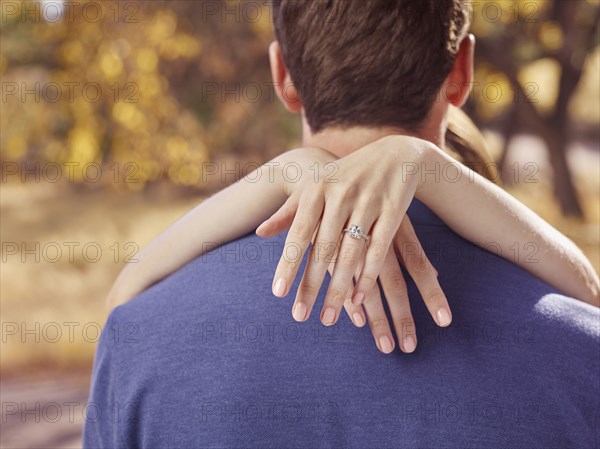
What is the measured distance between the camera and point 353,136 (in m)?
1.06

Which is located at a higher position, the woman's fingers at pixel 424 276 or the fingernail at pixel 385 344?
the woman's fingers at pixel 424 276

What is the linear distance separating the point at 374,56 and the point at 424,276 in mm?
351

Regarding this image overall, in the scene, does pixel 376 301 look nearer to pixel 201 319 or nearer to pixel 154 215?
pixel 201 319

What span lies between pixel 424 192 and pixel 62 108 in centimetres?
546

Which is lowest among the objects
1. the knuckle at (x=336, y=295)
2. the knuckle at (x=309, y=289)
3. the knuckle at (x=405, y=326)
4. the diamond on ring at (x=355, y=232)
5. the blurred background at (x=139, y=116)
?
the blurred background at (x=139, y=116)

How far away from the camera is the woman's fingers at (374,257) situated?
0.82 m

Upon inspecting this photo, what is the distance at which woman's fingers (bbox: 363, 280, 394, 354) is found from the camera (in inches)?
34.0

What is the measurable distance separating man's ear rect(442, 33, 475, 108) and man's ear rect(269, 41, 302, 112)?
247mm

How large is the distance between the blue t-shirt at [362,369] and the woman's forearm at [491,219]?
0.06 ft

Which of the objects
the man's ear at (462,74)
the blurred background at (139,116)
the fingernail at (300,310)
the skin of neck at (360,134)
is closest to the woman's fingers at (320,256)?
the fingernail at (300,310)

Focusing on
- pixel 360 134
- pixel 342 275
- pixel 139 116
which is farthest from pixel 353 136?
pixel 139 116

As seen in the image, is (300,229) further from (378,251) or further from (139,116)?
(139,116)

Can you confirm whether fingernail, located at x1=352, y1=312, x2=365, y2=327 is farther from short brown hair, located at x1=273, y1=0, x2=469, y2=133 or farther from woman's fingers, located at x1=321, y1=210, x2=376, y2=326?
short brown hair, located at x1=273, y1=0, x2=469, y2=133

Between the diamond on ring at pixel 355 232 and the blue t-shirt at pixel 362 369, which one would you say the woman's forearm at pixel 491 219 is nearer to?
the blue t-shirt at pixel 362 369
